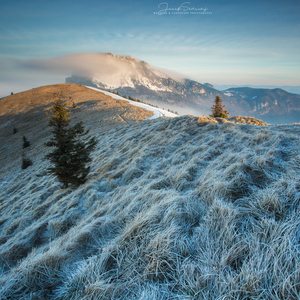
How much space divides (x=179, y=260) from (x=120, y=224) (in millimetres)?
1413

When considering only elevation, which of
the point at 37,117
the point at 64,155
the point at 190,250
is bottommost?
the point at 64,155

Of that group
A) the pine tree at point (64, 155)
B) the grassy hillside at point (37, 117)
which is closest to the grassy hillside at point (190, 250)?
the pine tree at point (64, 155)

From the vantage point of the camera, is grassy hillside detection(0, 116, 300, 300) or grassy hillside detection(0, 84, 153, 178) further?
grassy hillside detection(0, 84, 153, 178)

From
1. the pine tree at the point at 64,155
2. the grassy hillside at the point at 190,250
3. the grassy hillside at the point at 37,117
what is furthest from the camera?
the grassy hillside at the point at 37,117

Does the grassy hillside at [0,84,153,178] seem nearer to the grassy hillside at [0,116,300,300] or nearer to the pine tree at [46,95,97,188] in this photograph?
the pine tree at [46,95,97,188]

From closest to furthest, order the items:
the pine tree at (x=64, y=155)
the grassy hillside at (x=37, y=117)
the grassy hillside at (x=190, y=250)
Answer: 1. the grassy hillside at (x=190, y=250)
2. the pine tree at (x=64, y=155)
3. the grassy hillside at (x=37, y=117)

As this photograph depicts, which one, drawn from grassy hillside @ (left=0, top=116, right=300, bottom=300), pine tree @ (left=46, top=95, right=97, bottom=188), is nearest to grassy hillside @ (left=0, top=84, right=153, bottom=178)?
pine tree @ (left=46, top=95, right=97, bottom=188)

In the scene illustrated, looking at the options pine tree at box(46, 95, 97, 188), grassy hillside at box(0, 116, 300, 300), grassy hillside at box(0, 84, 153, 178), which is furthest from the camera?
grassy hillside at box(0, 84, 153, 178)

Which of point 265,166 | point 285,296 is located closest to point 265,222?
point 285,296

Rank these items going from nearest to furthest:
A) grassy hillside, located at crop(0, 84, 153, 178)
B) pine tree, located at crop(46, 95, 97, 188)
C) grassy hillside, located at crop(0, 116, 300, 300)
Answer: grassy hillside, located at crop(0, 116, 300, 300) → pine tree, located at crop(46, 95, 97, 188) → grassy hillside, located at crop(0, 84, 153, 178)

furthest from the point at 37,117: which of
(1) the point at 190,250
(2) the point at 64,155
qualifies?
(1) the point at 190,250

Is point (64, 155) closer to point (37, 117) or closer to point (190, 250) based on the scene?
point (190, 250)

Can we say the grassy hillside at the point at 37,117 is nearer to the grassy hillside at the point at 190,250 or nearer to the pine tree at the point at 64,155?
the pine tree at the point at 64,155

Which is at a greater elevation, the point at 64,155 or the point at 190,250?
the point at 190,250
